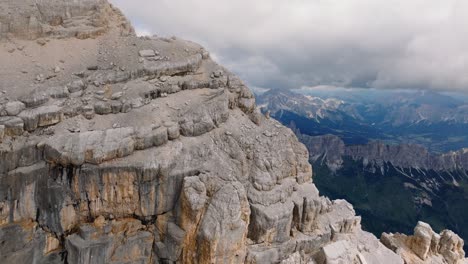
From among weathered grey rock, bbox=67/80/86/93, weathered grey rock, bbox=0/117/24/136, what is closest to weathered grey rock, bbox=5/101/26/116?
weathered grey rock, bbox=0/117/24/136

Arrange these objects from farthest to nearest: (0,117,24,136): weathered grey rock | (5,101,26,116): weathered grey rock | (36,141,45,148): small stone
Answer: (5,101,26,116): weathered grey rock, (0,117,24,136): weathered grey rock, (36,141,45,148): small stone

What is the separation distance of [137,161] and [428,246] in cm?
4707

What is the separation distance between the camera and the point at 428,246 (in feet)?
172

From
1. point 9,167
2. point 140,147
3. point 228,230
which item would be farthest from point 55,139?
point 228,230

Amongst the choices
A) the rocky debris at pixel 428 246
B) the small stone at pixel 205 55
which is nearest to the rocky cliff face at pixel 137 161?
the small stone at pixel 205 55

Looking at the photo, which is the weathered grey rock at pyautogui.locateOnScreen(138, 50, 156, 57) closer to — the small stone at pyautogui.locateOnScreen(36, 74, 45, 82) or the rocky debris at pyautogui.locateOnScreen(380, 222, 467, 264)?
the small stone at pyautogui.locateOnScreen(36, 74, 45, 82)

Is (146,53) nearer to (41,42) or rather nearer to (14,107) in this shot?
(41,42)

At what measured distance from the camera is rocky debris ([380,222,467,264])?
52.2 m

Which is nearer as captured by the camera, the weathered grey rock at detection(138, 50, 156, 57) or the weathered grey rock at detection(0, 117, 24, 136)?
the weathered grey rock at detection(0, 117, 24, 136)

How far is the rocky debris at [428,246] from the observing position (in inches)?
2057

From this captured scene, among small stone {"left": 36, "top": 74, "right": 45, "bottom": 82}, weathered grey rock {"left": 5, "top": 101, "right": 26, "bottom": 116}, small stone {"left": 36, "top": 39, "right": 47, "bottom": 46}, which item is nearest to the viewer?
weathered grey rock {"left": 5, "top": 101, "right": 26, "bottom": 116}

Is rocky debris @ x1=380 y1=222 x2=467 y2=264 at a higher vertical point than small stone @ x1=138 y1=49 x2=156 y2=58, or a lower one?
lower

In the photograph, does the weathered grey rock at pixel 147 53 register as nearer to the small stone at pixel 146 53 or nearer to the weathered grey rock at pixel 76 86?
the small stone at pixel 146 53

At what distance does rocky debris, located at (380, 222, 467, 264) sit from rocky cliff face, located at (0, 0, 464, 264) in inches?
438
